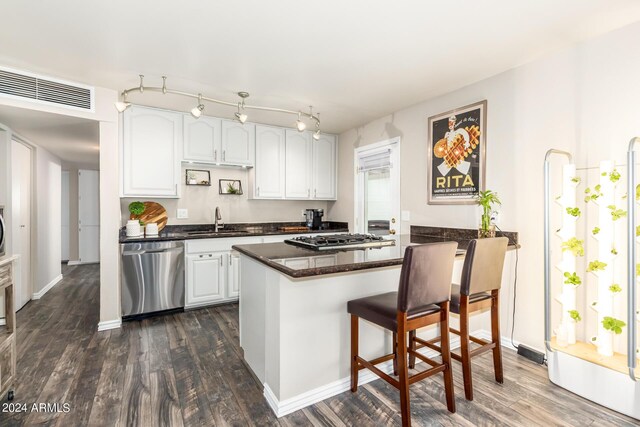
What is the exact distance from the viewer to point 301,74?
271cm

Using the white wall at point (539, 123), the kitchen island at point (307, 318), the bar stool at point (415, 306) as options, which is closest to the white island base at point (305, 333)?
the kitchen island at point (307, 318)

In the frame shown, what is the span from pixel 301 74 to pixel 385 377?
2.38 m

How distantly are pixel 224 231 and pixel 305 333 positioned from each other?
8.75ft

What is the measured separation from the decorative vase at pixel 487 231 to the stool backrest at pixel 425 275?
1.05m

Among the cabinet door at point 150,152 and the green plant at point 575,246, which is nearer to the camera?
the green plant at point 575,246

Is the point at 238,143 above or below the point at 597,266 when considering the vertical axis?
above

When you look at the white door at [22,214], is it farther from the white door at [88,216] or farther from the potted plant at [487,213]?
the potted plant at [487,213]

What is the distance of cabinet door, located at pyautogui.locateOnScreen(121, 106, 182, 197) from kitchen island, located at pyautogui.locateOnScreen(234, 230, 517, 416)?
6.34ft

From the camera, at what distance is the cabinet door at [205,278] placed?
358 centimetres

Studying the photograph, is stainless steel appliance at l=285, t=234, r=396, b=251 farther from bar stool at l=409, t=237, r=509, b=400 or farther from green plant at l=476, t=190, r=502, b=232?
green plant at l=476, t=190, r=502, b=232

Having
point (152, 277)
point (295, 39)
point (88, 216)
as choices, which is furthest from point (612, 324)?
point (88, 216)

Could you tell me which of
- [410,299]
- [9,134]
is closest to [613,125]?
[410,299]

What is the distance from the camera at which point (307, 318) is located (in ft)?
6.13

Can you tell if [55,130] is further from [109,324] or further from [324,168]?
[324,168]
